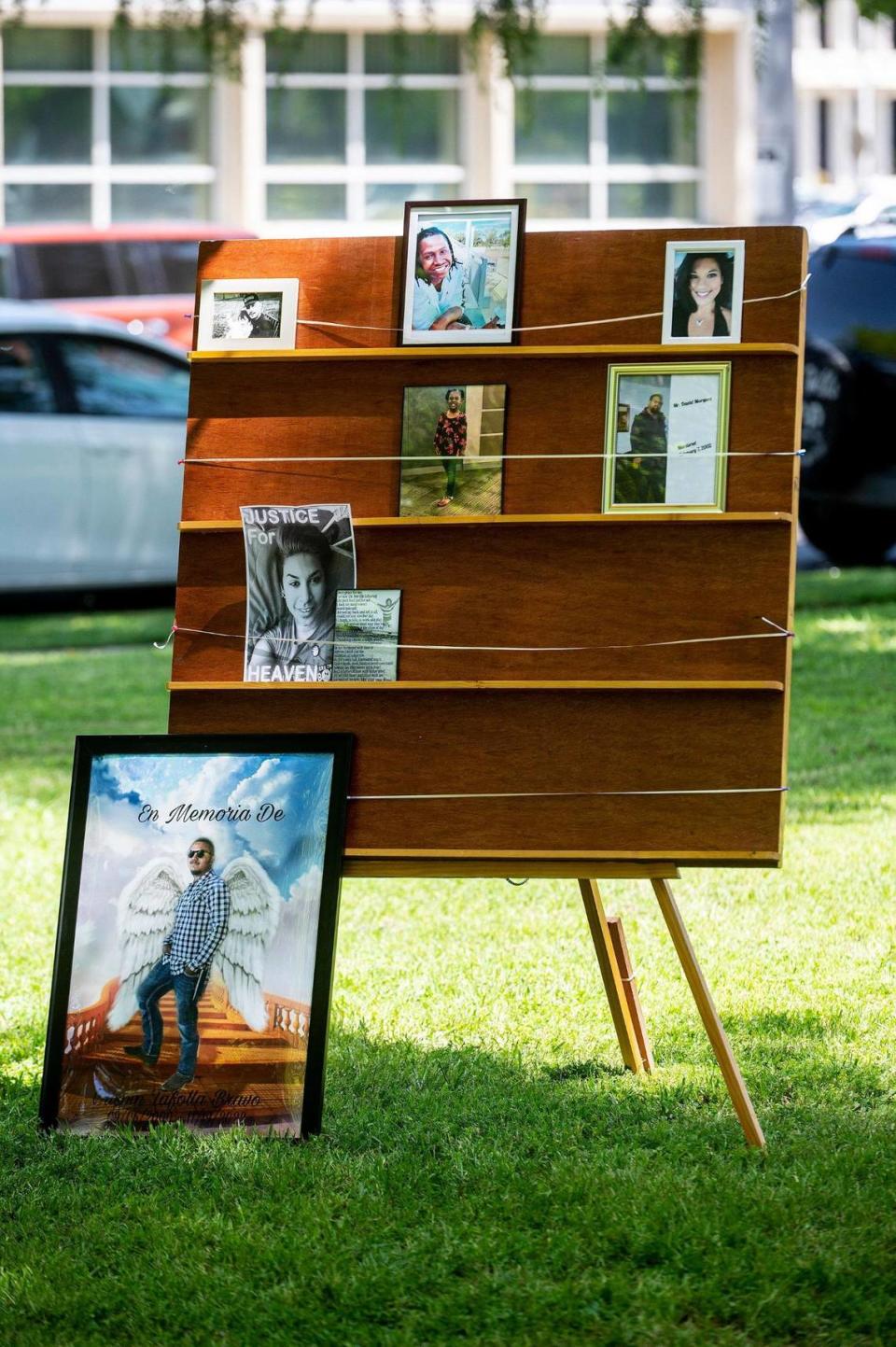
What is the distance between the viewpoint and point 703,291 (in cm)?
325

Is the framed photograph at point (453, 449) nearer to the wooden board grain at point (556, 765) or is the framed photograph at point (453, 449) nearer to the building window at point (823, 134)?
the wooden board grain at point (556, 765)

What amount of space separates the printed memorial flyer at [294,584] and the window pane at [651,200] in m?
22.5

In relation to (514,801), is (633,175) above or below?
above

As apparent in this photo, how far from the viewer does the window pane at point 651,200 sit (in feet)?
82.3

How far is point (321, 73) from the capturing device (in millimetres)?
23859

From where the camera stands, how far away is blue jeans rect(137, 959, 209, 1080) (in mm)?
3355

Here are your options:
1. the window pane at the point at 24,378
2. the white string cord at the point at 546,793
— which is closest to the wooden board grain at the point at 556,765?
the white string cord at the point at 546,793

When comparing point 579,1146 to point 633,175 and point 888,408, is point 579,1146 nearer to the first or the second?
point 888,408

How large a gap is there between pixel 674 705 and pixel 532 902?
1790mm

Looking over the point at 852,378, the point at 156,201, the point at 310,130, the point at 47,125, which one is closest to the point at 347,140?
the point at 310,130

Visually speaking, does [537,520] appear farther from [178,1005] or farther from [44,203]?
[44,203]

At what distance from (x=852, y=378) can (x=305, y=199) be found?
16.8 metres

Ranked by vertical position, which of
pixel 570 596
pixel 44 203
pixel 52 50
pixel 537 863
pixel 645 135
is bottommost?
pixel 537 863

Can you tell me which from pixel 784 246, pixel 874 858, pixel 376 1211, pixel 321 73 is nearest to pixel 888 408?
pixel 874 858
